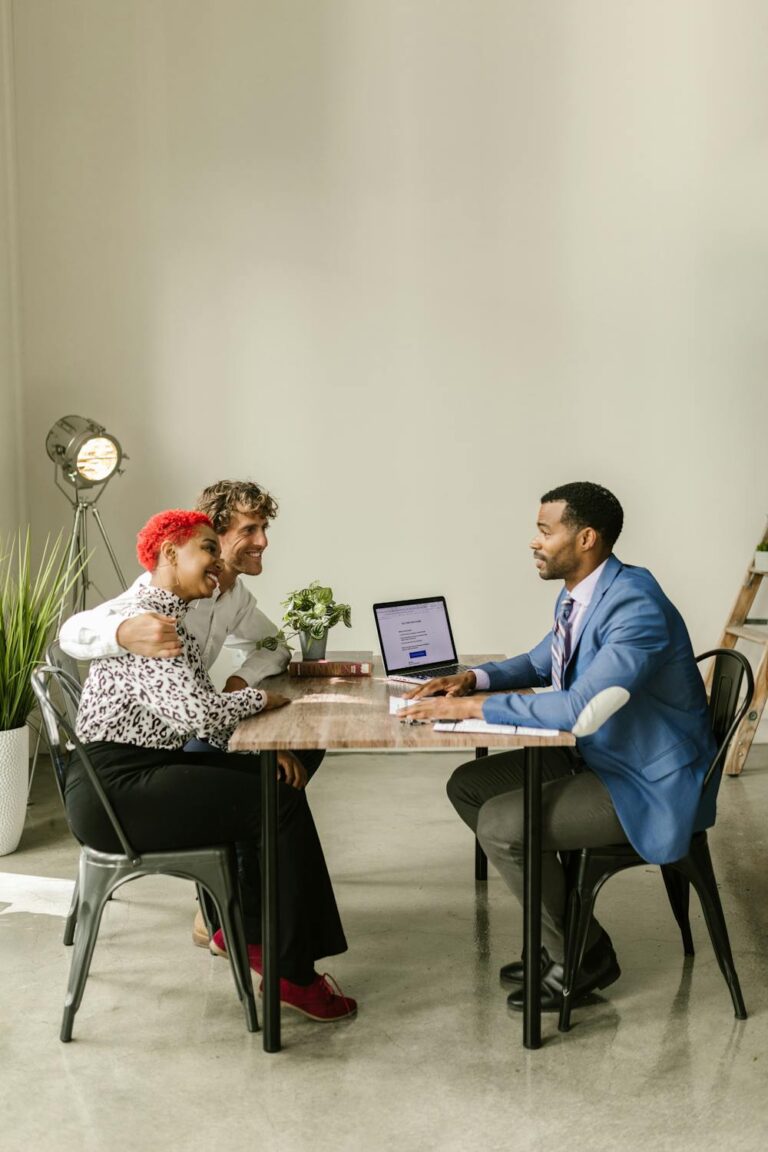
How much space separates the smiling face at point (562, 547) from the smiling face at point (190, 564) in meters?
0.82

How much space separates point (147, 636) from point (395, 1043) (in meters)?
1.12

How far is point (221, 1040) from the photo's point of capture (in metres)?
2.70

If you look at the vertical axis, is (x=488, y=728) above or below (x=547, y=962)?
above

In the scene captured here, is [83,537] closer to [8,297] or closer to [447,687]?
[8,297]

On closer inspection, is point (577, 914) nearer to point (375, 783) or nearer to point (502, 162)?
point (375, 783)

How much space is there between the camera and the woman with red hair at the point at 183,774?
2658mm

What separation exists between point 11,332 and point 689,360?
3307mm

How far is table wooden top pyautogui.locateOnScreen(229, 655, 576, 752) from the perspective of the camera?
2.48 metres

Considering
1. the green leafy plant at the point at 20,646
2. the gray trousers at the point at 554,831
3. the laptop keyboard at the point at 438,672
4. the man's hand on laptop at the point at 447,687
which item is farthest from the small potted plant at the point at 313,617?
the green leafy plant at the point at 20,646

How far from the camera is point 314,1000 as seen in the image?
2766mm

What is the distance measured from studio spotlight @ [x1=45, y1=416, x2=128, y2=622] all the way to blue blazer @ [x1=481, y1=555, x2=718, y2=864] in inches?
115

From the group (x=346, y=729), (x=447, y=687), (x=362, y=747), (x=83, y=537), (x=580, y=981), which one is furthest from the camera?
(x=83, y=537)

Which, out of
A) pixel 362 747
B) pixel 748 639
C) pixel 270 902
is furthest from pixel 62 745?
pixel 748 639

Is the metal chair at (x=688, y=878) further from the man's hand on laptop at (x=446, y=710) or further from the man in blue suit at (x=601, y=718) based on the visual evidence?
the man's hand on laptop at (x=446, y=710)
